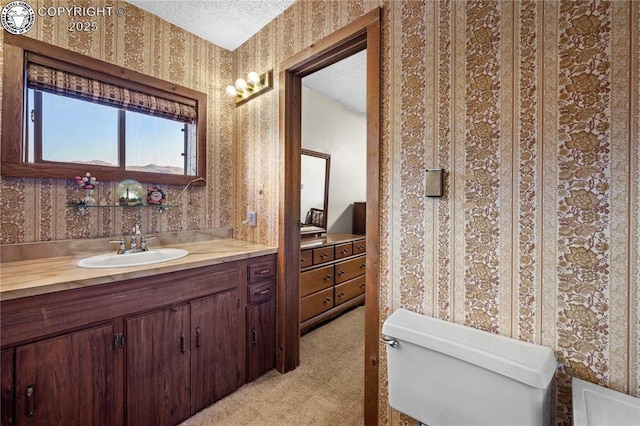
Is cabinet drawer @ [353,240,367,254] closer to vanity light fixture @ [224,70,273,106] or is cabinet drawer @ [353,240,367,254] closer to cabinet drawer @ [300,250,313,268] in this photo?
cabinet drawer @ [300,250,313,268]

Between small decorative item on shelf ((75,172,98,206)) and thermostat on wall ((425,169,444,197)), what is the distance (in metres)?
1.89

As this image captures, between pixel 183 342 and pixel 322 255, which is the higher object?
pixel 322 255

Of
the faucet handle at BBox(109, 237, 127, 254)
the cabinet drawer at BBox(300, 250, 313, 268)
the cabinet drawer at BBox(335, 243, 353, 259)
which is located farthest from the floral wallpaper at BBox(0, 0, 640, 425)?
the cabinet drawer at BBox(335, 243, 353, 259)

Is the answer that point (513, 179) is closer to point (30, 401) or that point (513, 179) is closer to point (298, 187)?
point (298, 187)

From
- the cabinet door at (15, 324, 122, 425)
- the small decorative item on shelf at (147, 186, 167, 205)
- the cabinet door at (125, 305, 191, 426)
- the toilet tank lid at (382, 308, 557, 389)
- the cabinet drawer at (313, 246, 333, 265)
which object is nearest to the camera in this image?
the toilet tank lid at (382, 308, 557, 389)

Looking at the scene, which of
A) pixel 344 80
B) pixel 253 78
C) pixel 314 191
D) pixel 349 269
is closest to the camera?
pixel 253 78

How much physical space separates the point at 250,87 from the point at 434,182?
1663 mm

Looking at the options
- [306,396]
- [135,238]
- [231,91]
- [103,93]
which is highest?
[231,91]

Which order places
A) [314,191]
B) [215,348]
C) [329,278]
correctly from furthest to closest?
[314,191] < [329,278] < [215,348]

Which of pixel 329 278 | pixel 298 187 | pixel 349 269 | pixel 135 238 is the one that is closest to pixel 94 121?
pixel 135 238

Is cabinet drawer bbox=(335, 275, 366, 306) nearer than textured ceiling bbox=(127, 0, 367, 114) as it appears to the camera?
No

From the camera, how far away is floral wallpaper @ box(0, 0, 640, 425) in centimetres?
82

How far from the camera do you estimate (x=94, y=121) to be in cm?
176

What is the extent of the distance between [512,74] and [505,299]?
82cm
